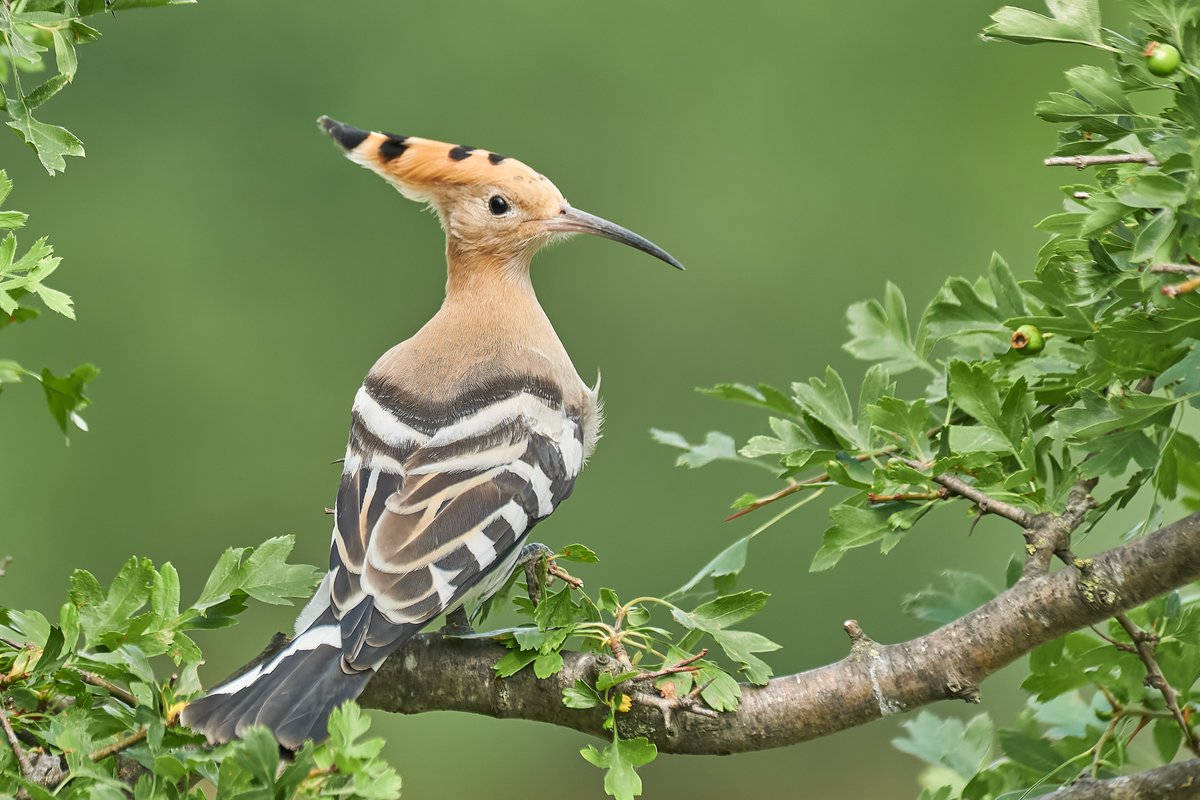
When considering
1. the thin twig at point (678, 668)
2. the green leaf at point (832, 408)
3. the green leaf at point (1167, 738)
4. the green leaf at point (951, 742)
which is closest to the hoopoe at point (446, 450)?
the thin twig at point (678, 668)

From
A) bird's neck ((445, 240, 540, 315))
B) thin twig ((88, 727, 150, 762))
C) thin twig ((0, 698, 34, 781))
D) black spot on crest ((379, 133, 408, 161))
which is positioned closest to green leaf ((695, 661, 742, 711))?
thin twig ((88, 727, 150, 762))

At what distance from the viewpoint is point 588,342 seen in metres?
5.97

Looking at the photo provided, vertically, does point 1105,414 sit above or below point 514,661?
above

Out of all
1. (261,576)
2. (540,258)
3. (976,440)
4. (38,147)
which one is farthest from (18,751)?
(540,258)

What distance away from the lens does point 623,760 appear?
1496 millimetres

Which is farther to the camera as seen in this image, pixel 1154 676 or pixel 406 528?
pixel 406 528

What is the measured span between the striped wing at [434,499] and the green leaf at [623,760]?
32 cm

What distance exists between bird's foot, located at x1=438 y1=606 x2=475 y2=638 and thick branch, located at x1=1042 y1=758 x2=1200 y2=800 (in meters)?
0.74

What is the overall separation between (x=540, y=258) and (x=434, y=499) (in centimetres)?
438

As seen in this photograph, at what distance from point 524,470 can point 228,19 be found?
16.5 ft

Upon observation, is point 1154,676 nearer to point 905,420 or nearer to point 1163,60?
point 905,420

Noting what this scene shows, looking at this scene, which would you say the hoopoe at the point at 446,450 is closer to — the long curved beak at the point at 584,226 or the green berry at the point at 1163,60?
the long curved beak at the point at 584,226

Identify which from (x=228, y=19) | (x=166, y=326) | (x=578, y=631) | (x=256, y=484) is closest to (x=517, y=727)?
(x=256, y=484)

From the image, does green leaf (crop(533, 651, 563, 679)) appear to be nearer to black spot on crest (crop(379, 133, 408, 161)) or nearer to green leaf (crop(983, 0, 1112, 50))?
green leaf (crop(983, 0, 1112, 50))
